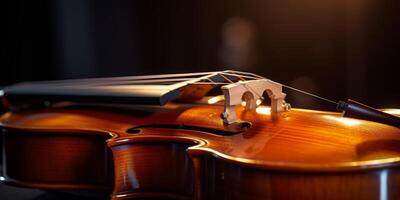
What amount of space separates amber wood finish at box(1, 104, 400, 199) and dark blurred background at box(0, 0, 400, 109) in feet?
1.42

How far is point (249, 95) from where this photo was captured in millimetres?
1250

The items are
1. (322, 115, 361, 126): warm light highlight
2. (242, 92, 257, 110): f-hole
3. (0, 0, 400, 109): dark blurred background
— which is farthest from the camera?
(0, 0, 400, 109): dark blurred background

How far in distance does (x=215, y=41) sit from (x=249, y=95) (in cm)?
68

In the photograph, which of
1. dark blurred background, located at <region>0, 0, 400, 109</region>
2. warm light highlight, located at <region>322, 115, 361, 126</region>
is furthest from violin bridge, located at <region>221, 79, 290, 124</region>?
dark blurred background, located at <region>0, 0, 400, 109</region>

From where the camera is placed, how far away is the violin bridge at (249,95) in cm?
115

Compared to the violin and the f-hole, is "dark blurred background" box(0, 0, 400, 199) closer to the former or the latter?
the violin

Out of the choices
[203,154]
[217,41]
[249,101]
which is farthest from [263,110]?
[217,41]

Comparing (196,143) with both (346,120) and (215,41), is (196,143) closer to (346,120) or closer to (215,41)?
(346,120)

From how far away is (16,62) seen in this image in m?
2.44

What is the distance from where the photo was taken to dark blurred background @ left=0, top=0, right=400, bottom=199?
1526 mm

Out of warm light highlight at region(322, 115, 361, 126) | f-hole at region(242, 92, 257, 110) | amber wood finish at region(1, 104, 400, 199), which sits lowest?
amber wood finish at region(1, 104, 400, 199)

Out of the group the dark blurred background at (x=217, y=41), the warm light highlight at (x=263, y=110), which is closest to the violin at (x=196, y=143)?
the warm light highlight at (x=263, y=110)

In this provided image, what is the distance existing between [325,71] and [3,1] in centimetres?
191

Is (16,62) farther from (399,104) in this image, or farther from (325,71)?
(399,104)
